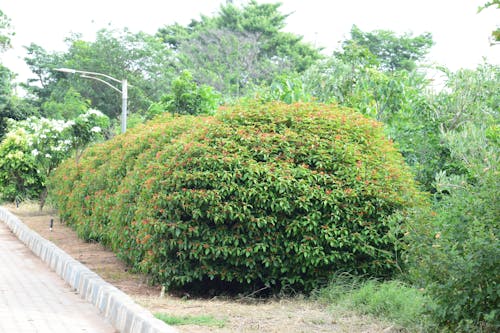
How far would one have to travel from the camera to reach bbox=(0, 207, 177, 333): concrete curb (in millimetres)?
6836

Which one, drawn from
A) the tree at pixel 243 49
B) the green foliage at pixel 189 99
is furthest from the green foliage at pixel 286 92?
the tree at pixel 243 49

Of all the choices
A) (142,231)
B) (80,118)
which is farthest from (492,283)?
(80,118)

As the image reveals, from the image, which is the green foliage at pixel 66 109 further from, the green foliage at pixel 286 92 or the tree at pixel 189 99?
the green foliage at pixel 286 92

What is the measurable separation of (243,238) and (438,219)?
2.97 metres

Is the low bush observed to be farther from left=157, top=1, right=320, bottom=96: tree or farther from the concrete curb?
left=157, top=1, right=320, bottom=96: tree

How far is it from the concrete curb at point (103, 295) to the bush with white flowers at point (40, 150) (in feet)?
28.9

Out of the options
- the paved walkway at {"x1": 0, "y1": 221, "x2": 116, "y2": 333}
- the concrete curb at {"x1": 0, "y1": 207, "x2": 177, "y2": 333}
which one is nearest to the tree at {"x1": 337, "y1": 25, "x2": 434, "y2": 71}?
the concrete curb at {"x1": 0, "y1": 207, "x2": 177, "y2": 333}

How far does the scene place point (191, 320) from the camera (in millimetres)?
7180

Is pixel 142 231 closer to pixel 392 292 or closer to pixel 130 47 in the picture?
pixel 392 292

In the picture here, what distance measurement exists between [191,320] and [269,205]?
227 centimetres

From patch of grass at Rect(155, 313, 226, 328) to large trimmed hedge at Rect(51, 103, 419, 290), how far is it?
167 centimetres

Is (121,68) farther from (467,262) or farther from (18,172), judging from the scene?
(467,262)

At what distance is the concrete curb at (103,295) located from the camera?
269 inches

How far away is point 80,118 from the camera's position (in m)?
23.2
